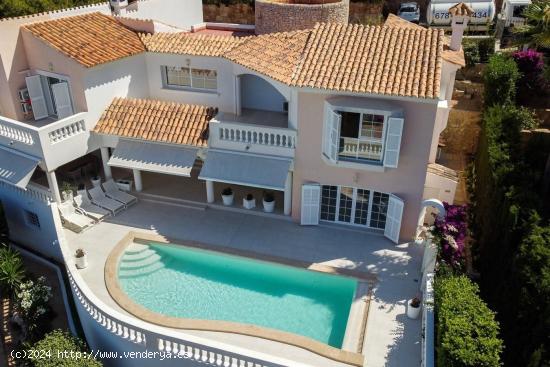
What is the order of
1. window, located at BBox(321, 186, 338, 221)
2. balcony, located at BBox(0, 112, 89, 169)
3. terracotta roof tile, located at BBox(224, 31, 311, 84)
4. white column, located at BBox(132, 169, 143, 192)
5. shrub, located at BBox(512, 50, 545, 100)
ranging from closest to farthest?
terracotta roof tile, located at BBox(224, 31, 311, 84)
balcony, located at BBox(0, 112, 89, 169)
window, located at BBox(321, 186, 338, 221)
white column, located at BBox(132, 169, 143, 192)
shrub, located at BBox(512, 50, 545, 100)

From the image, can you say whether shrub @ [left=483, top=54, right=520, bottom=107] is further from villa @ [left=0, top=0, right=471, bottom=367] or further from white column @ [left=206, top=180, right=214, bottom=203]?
white column @ [left=206, top=180, right=214, bottom=203]

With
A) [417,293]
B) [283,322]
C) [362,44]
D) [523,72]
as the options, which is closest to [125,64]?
[362,44]

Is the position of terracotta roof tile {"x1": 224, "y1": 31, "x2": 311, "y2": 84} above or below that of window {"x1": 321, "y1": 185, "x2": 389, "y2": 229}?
above

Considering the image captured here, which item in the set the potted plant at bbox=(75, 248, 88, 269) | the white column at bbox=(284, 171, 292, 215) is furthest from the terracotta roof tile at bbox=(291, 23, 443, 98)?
the potted plant at bbox=(75, 248, 88, 269)

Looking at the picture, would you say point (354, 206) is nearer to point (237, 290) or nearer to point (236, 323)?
point (237, 290)

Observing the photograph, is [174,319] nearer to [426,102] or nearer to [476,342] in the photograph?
[476,342]

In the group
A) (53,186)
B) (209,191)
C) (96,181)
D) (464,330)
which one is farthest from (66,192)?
(464,330)
